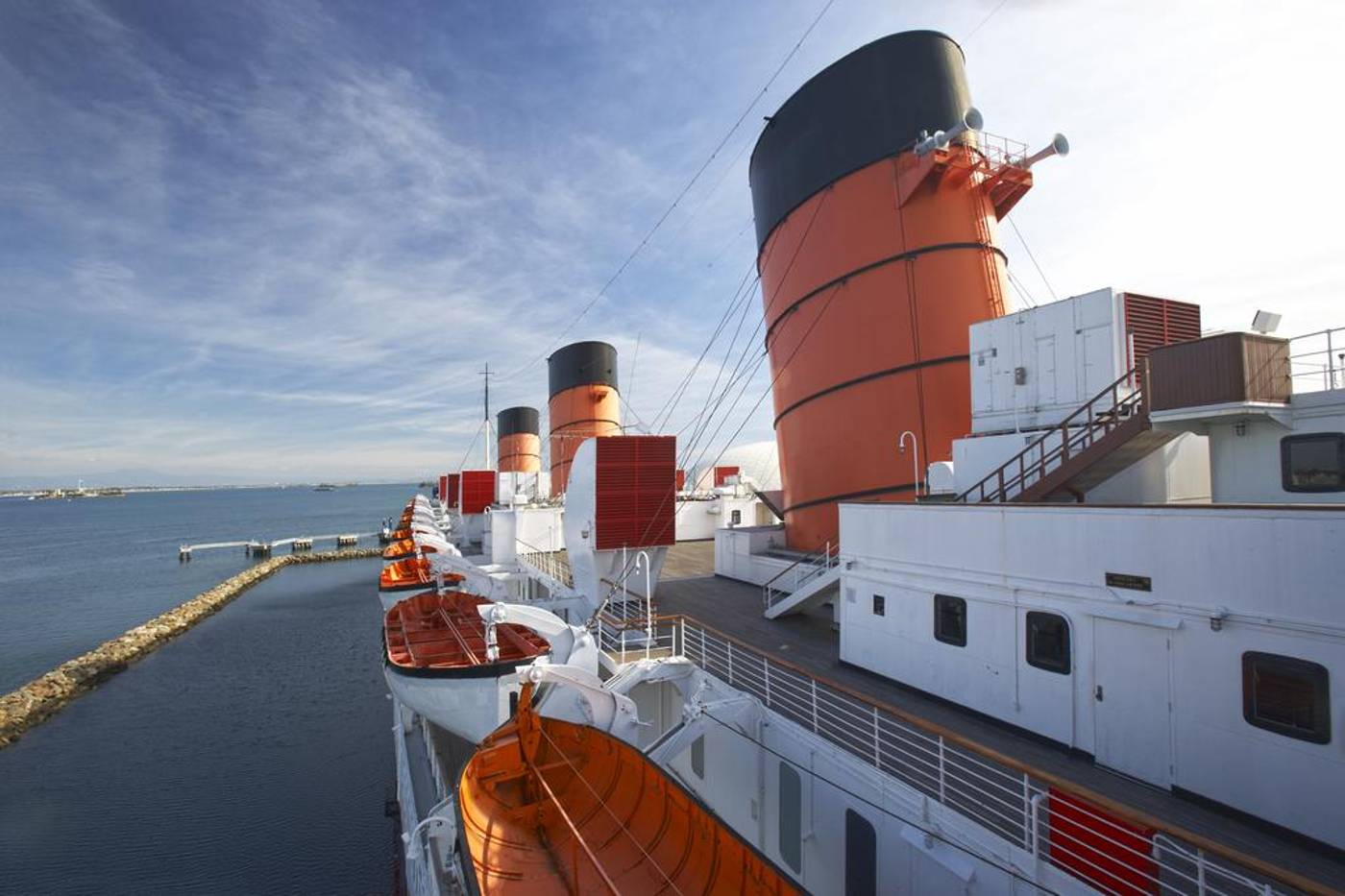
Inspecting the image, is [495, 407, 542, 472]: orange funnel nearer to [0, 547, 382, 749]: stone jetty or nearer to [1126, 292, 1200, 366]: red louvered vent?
[0, 547, 382, 749]: stone jetty

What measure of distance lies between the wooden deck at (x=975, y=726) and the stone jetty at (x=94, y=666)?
21.7 meters

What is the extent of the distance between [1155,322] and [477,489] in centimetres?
3490

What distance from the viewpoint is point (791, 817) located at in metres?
8.06

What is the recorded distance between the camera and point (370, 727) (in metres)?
19.2

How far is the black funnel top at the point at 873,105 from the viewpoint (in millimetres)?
12641

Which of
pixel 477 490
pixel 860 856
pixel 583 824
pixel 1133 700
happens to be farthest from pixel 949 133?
pixel 477 490

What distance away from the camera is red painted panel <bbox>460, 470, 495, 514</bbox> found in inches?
1475

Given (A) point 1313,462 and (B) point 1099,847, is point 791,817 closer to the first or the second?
(B) point 1099,847

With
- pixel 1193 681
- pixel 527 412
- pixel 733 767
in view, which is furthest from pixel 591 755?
pixel 527 412

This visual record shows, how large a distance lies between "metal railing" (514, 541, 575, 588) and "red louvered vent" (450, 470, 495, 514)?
44.2 ft

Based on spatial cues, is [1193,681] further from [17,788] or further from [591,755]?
[17,788]

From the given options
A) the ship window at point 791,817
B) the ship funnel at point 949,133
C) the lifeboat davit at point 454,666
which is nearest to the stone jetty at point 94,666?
the lifeboat davit at point 454,666

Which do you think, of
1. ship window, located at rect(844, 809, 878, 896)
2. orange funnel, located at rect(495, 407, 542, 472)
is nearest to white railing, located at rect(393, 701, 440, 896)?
ship window, located at rect(844, 809, 878, 896)

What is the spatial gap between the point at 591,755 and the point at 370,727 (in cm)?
1433
